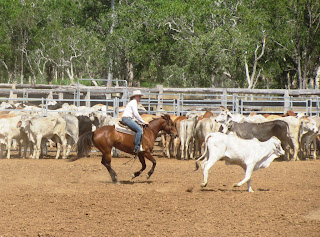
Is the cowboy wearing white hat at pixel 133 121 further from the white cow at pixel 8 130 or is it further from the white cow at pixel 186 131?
the white cow at pixel 8 130

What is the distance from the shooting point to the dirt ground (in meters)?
9.18

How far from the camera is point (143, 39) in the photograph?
165 feet

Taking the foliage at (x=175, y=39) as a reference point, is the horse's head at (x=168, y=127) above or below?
below

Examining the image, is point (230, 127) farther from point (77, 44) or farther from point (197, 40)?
point (77, 44)

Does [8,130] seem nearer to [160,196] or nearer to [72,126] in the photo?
[72,126]

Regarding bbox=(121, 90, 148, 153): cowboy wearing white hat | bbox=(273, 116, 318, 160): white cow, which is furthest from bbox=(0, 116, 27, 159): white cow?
bbox=(273, 116, 318, 160): white cow

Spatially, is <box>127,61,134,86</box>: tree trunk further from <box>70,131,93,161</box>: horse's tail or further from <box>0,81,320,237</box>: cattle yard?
<box>70,131,93,161</box>: horse's tail

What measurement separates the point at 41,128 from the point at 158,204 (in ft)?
32.5

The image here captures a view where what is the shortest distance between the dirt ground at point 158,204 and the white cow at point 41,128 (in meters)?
3.80

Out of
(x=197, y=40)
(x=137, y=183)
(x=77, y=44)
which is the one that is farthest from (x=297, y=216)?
(x=77, y=44)

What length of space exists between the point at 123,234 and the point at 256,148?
181 inches

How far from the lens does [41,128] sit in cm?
2014

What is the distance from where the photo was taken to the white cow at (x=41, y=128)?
790 inches

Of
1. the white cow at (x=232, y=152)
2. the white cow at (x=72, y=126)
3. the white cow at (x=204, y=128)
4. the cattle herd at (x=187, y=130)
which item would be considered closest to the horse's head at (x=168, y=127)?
the white cow at (x=232, y=152)
